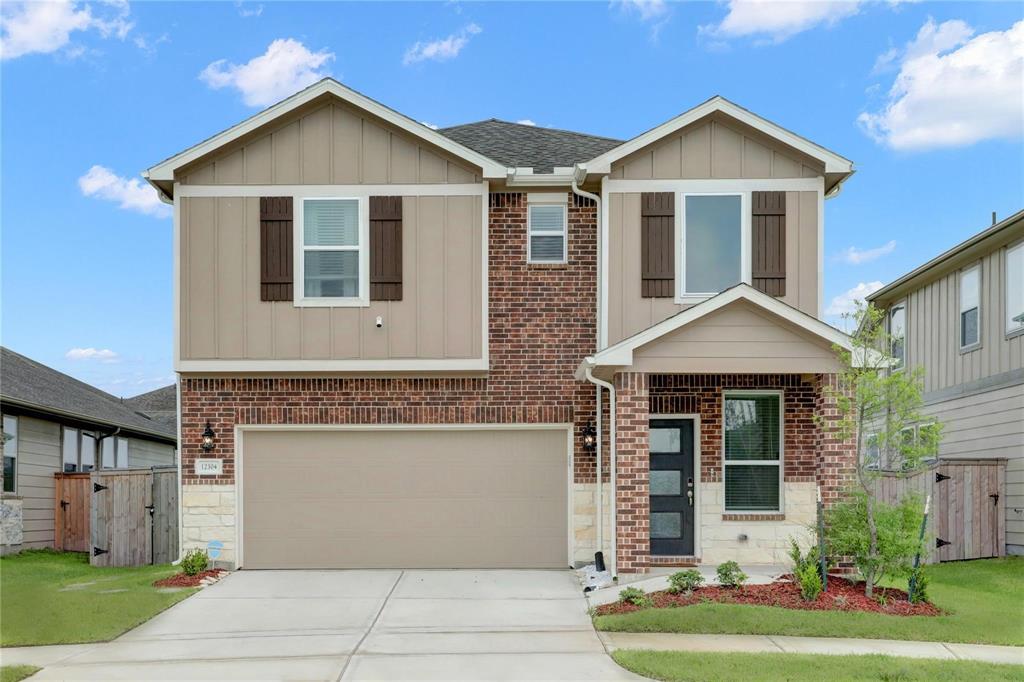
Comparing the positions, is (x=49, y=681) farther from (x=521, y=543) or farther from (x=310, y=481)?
(x=521, y=543)

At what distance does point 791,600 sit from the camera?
9.76 m

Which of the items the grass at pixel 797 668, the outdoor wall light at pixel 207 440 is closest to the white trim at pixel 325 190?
the outdoor wall light at pixel 207 440

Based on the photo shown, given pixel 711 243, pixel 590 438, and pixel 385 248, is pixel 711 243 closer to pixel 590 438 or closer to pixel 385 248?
pixel 590 438

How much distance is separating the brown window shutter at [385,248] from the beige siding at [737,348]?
3560 mm

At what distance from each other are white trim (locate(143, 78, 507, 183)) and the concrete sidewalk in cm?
644

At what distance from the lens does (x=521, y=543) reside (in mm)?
12875

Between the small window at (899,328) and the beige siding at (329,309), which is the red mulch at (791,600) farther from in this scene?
the small window at (899,328)

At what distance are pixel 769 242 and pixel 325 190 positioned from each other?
614 cm

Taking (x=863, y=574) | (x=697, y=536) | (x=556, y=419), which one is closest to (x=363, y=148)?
(x=556, y=419)

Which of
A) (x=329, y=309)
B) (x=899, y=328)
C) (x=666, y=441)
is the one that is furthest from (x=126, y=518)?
(x=899, y=328)

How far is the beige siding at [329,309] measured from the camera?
41.3 ft

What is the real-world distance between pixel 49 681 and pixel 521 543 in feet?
21.5

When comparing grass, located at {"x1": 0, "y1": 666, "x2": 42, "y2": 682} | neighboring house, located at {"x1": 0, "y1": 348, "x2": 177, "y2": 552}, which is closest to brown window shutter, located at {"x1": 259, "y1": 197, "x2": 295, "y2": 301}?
neighboring house, located at {"x1": 0, "y1": 348, "x2": 177, "y2": 552}

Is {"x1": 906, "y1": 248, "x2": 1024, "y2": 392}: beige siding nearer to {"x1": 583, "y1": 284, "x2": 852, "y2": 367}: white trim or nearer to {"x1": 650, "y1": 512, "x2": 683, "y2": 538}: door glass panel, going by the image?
{"x1": 583, "y1": 284, "x2": 852, "y2": 367}: white trim
